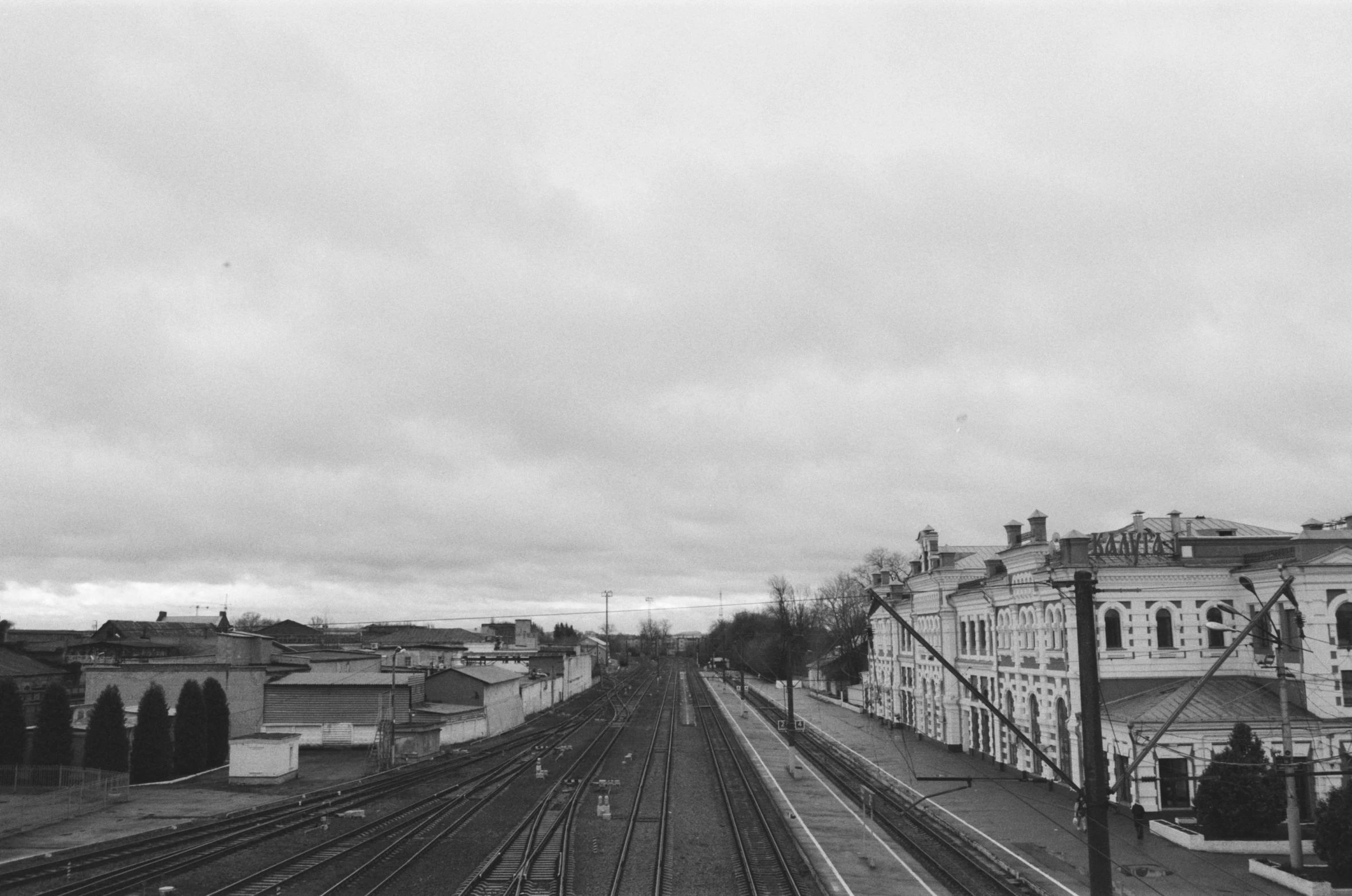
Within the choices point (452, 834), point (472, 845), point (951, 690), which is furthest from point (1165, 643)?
point (452, 834)

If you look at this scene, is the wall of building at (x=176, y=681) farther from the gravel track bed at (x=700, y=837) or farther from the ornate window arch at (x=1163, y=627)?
the ornate window arch at (x=1163, y=627)

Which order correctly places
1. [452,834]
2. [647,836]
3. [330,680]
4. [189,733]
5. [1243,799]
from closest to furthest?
[1243,799]
[452,834]
[647,836]
[189,733]
[330,680]

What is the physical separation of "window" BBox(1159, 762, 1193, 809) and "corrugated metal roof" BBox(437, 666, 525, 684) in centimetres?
4596

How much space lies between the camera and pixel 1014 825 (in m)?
31.8

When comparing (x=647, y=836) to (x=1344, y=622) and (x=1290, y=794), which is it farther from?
(x=1344, y=622)

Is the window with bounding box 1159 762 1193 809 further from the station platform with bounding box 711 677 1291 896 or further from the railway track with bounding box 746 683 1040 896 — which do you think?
the railway track with bounding box 746 683 1040 896

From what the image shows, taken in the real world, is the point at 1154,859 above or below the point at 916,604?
below

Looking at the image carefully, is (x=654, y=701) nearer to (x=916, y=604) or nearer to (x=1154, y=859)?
(x=916, y=604)

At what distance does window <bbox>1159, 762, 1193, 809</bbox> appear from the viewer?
32.2 m

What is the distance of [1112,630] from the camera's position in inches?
1455

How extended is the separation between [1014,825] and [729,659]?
140008mm

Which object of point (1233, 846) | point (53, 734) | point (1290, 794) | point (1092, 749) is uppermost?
point (1092, 749)

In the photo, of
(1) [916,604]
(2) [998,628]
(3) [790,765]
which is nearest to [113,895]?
(3) [790,765]

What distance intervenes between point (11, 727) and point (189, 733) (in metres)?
7.28
